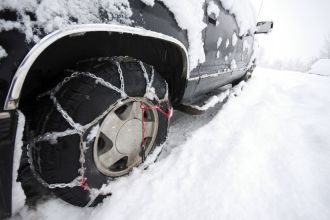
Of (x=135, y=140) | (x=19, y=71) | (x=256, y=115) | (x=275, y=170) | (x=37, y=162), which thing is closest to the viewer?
(x=19, y=71)

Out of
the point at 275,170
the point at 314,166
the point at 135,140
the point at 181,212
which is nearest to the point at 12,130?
the point at 135,140

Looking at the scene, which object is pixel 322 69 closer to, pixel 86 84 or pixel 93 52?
pixel 93 52

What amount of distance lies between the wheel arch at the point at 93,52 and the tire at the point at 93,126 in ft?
0.34

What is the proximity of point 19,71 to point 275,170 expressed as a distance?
199 centimetres

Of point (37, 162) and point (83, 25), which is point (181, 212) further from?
point (83, 25)

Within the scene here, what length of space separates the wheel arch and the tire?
102 mm

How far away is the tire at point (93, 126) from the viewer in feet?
3.67

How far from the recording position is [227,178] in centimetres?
172

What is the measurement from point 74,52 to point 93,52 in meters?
0.11

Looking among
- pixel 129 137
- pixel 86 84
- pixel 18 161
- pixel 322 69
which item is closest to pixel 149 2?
pixel 86 84

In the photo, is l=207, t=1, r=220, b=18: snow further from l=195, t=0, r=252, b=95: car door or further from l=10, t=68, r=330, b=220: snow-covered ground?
l=10, t=68, r=330, b=220: snow-covered ground

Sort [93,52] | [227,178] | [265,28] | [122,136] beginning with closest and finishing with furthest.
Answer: [93,52] → [122,136] → [227,178] → [265,28]

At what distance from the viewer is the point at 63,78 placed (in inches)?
47.3

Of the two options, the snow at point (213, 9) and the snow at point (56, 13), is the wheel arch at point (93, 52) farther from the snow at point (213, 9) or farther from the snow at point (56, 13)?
the snow at point (213, 9)
